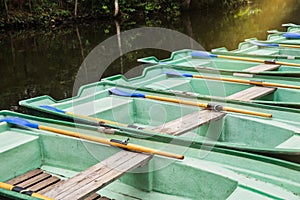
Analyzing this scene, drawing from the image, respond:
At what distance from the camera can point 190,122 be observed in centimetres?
402

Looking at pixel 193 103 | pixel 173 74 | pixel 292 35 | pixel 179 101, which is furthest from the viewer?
pixel 292 35

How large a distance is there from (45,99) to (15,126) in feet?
3.23

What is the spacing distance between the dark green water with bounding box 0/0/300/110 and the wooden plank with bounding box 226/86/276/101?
16.7 feet

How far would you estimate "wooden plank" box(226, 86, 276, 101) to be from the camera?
15.7 ft

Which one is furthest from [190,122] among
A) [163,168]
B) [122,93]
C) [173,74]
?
[173,74]

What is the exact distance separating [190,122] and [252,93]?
128 cm

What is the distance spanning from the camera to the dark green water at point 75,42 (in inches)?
394

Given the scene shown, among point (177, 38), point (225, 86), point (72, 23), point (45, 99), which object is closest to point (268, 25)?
point (177, 38)

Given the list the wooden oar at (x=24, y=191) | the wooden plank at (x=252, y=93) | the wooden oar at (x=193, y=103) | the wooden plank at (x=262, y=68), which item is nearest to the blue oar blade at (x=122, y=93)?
the wooden oar at (x=193, y=103)

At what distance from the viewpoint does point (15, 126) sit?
428cm

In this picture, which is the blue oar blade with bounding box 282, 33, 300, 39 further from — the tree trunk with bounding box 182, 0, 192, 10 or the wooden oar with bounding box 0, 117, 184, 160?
the tree trunk with bounding box 182, 0, 192, 10

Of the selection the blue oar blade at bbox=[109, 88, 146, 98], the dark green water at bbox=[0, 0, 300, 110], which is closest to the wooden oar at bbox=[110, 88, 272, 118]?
the blue oar blade at bbox=[109, 88, 146, 98]

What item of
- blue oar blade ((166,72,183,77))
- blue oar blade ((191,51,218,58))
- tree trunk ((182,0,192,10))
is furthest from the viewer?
tree trunk ((182,0,192,10))

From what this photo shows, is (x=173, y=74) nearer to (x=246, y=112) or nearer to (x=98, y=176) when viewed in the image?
(x=246, y=112)
